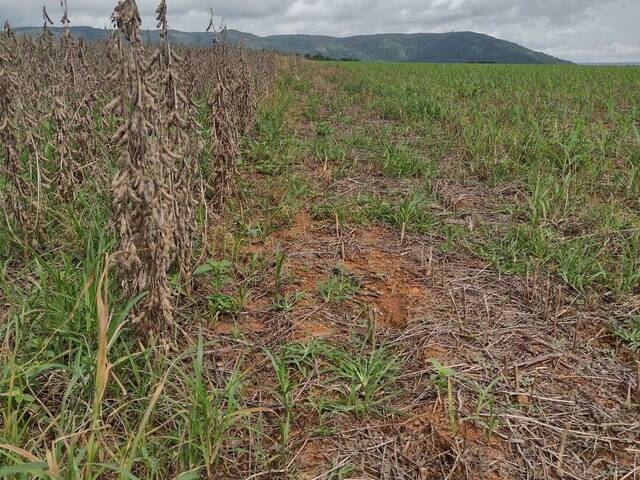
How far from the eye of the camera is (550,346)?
2299 mm

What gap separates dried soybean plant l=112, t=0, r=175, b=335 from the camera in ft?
5.84

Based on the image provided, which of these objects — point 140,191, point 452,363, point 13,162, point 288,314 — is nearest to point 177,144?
point 140,191

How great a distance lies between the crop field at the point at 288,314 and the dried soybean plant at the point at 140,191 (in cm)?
1

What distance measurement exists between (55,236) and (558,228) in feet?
12.4

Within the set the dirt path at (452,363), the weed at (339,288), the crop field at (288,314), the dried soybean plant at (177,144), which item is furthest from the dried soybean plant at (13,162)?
the weed at (339,288)

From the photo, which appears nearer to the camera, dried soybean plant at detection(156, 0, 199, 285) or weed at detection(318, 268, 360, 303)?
dried soybean plant at detection(156, 0, 199, 285)

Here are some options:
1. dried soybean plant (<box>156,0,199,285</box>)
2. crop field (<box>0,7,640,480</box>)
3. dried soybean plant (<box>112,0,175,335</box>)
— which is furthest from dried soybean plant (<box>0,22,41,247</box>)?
dried soybean plant (<box>112,0,175,335</box>)

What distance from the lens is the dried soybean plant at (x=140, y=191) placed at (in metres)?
1.78

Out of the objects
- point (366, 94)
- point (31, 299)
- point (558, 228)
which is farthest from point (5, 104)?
point (366, 94)

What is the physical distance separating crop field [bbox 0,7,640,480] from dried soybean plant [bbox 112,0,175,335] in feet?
0.03

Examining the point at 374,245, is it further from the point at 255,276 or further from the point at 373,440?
the point at 373,440

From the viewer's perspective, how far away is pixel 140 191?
1.86 m

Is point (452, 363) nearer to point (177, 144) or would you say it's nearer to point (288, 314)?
point (288, 314)

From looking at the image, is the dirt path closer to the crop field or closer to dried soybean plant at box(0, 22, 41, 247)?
the crop field
